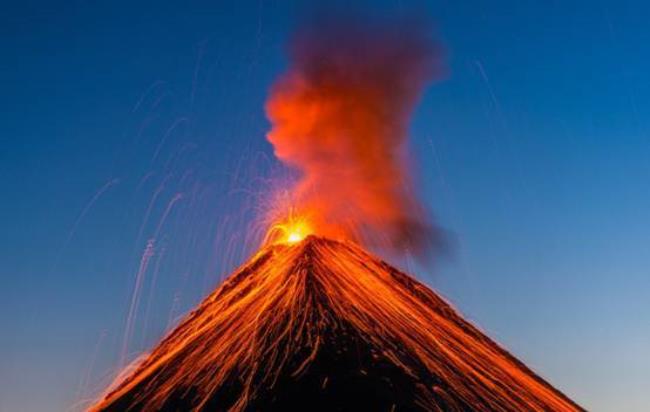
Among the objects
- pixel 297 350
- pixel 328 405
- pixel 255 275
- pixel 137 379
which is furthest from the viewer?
pixel 255 275

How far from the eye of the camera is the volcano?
19.5m

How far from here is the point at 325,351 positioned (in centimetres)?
2041

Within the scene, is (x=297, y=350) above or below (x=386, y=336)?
below

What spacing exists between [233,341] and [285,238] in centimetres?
860

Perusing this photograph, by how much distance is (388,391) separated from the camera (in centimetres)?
1930

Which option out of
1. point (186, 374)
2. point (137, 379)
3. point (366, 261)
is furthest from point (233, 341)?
point (366, 261)

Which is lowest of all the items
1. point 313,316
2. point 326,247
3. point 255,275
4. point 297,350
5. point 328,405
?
point 328,405

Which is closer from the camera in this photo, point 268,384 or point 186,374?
point 268,384

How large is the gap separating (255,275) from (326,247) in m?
2.57

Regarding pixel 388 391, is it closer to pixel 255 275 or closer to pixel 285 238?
pixel 255 275

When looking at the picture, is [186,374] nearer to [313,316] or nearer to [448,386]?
[313,316]

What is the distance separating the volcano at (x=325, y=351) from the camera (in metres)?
19.5

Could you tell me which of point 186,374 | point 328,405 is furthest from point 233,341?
point 328,405

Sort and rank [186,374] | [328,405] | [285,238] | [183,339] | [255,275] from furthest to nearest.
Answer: [285,238] → [255,275] → [183,339] → [186,374] → [328,405]
